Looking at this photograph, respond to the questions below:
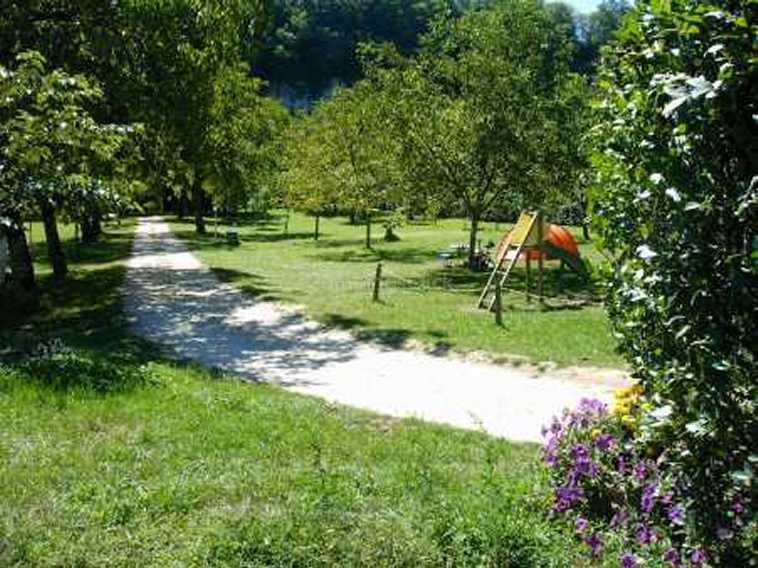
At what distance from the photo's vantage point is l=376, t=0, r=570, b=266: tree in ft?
88.4

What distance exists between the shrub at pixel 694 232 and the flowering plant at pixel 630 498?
5 cm

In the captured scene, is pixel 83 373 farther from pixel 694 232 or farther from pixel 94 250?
pixel 94 250

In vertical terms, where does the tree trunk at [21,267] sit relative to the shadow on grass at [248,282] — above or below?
→ above

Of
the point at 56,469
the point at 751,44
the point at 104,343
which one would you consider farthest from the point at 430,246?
the point at 751,44

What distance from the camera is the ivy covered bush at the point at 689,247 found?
406 cm

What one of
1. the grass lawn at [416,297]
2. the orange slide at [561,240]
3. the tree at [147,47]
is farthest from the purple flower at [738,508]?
the orange slide at [561,240]

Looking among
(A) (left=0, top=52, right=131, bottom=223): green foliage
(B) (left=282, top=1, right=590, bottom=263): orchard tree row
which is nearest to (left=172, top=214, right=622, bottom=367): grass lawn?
(B) (left=282, top=1, right=590, bottom=263): orchard tree row

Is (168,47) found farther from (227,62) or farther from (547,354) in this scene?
(547,354)

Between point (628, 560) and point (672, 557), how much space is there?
0.92 ft

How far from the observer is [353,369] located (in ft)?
48.2

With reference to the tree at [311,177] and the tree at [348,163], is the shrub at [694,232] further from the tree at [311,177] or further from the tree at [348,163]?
the tree at [311,177]

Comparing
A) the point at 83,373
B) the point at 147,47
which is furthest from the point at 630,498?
the point at 147,47

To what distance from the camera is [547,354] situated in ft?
47.1

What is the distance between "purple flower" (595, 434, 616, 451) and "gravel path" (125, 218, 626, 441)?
9.00ft
